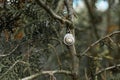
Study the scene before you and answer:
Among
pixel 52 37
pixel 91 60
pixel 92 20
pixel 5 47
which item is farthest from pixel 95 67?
pixel 92 20

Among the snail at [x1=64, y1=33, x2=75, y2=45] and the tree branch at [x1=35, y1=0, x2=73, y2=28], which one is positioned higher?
the tree branch at [x1=35, y1=0, x2=73, y2=28]

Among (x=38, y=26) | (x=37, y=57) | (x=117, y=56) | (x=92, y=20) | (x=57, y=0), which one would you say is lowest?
(x=117, y=56)

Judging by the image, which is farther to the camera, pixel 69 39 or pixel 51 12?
pixel 69 39

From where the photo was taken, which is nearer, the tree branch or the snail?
the tree branch

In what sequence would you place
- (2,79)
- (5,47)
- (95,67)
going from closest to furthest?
(2,79), (5,47), (95,67)

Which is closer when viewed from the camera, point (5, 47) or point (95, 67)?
point (5, 47)

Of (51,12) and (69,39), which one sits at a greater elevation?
(51,12)

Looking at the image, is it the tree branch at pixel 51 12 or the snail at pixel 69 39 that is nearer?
the tree branch at pixel 51 12

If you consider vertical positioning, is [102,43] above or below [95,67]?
above

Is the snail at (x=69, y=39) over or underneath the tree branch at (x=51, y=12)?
underneath

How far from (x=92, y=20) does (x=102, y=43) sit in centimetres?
230

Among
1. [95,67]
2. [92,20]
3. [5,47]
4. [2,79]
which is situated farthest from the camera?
[92,20]

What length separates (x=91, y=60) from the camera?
5.11 feet

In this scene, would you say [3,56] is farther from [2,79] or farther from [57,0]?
[57,0]
